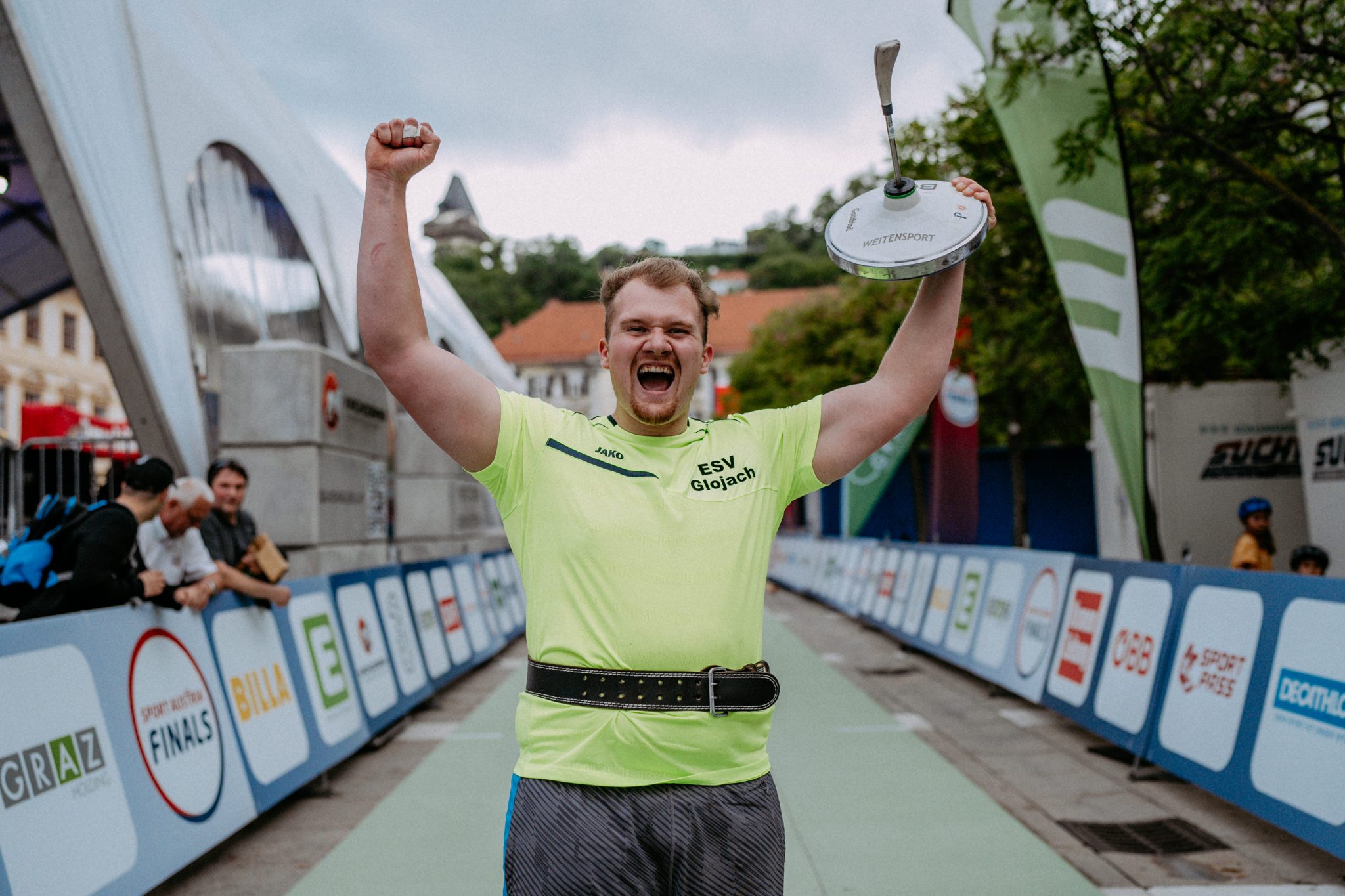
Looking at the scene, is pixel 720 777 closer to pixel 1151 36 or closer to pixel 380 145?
pixel 380 145

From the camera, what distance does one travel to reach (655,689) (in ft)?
6.00

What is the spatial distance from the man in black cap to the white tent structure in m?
3.03

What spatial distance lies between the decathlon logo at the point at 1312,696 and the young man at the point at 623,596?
4.14 m

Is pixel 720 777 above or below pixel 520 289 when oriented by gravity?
below

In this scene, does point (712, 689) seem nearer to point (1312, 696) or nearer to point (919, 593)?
point (1312, 696)

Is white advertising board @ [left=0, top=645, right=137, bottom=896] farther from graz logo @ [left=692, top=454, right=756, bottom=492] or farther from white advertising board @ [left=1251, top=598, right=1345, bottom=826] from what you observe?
white advertising board @ [left=1251, top=598, right=1345, bottom=826]

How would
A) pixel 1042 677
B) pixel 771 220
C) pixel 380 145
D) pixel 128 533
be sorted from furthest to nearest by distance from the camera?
pixel 771 220
pixel 1042 677
pixel 128 533
pixel 380 145

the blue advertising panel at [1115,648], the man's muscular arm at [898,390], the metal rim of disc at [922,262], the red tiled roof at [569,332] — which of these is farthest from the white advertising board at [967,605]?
the red tiled roof at [569,332]

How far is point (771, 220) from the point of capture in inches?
5217

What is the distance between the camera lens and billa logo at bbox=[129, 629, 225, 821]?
15.7ft

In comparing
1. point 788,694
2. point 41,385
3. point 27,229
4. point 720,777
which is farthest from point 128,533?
point 41,385

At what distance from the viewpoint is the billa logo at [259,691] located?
5.82m

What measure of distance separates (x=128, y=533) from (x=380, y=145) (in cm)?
397

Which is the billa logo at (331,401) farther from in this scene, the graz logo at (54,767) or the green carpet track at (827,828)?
the graz logo at (54,767)
